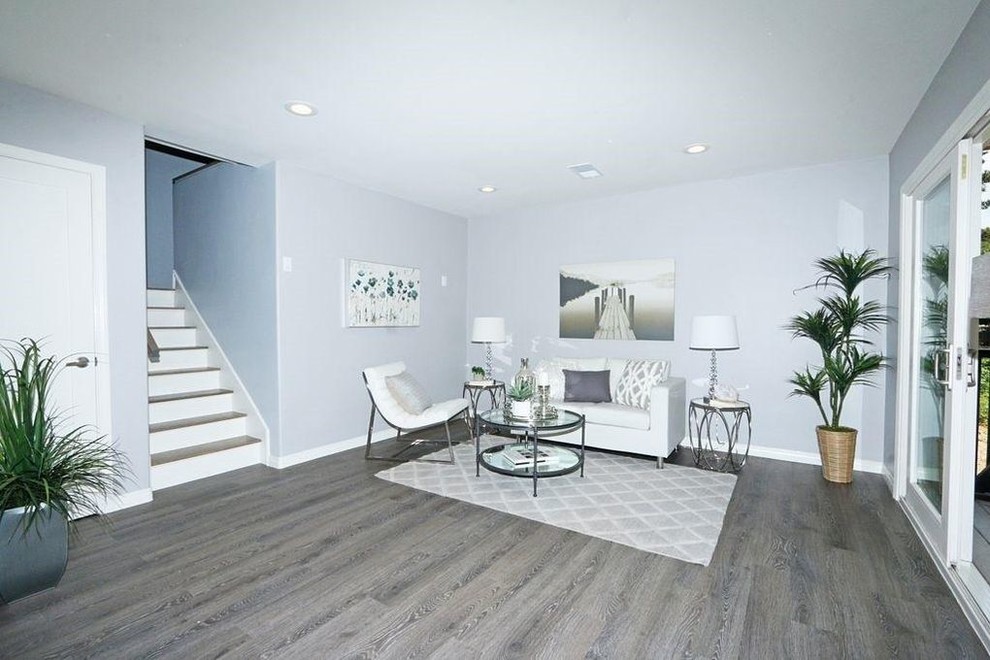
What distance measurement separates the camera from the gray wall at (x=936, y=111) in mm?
2041

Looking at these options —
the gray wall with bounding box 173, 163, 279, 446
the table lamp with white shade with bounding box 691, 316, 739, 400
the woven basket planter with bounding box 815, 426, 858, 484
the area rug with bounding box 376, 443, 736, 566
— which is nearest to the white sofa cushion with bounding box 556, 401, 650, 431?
the area rug with bounding box 376, 443, 736, 566

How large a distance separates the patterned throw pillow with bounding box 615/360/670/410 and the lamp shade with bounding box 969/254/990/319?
3.68 metres

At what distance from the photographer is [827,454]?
12.4 ft

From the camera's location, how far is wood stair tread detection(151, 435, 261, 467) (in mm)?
3693

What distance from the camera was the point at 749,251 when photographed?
4.50 meters

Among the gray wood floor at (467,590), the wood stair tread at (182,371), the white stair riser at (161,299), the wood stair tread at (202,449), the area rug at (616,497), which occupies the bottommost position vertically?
the gray wood floor at (467,590)

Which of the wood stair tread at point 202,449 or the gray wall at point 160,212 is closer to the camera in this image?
the wood stair tread at point 202,449

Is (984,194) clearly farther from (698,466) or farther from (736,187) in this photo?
(698,466)

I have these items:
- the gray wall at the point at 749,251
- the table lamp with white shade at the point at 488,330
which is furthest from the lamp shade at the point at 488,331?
the gray wall at the point at 749,251

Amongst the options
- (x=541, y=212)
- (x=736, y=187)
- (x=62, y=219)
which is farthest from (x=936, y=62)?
(x=62, y=219)

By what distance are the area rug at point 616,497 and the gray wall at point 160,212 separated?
3.91 m

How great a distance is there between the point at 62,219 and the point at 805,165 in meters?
5.45

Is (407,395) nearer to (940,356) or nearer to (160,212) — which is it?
(940,356)

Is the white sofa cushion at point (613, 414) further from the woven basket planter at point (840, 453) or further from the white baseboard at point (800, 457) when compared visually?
the woven basket planter at point (840, 453)
